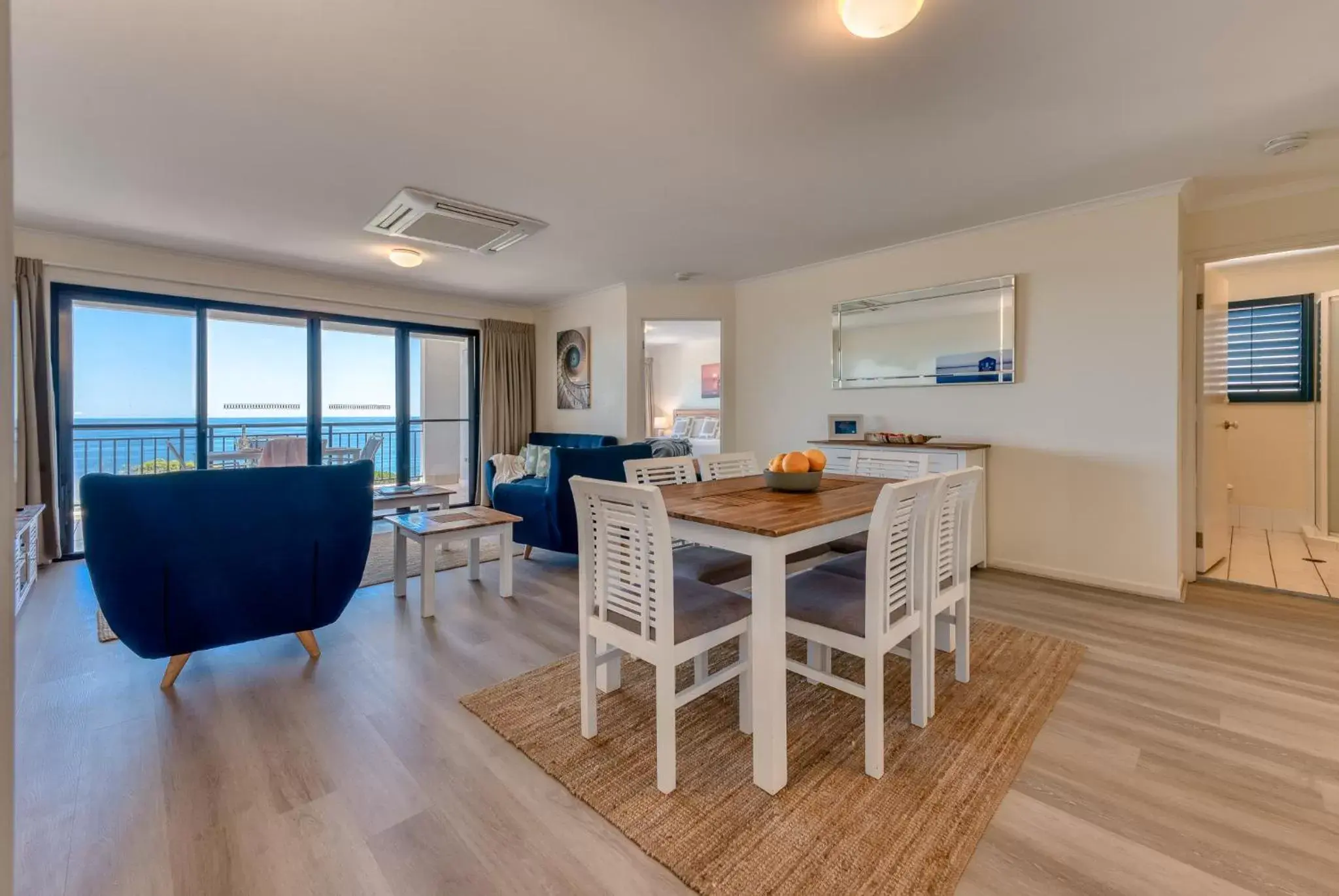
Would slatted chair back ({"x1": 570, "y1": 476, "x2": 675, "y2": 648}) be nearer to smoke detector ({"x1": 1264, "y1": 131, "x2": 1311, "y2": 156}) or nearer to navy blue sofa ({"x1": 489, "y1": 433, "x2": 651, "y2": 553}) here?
navy blue sofa ({"x1": 489, "y1": 433, "x2": 651, "y2": 553})

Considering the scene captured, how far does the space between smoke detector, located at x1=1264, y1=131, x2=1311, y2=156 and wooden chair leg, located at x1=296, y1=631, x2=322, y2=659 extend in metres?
4.82

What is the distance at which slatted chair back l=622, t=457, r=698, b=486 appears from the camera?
8.38 feet

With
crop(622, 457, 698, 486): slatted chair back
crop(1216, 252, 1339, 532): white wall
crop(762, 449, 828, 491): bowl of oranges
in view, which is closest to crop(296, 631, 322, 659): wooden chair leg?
crop(622, 457, 698, 486): slatted chair back

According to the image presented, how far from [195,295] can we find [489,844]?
201 inches

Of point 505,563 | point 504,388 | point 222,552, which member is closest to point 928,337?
point 505,563

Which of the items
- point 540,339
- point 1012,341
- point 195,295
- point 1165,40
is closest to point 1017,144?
point 1165,40

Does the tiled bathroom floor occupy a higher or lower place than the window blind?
lower

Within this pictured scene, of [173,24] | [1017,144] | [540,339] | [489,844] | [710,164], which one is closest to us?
[489,844]

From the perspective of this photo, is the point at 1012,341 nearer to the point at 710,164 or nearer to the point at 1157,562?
the point at 1157,562

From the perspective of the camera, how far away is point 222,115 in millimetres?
2326

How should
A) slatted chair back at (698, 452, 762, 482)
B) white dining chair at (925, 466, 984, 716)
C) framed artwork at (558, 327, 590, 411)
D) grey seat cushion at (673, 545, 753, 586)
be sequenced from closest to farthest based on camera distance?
white dining chair at (925, 466, 984, 716)
grey seat cushion at (673, 545, 753, 586)
slatted chair back at (698, 452, 762, 482)
framed artwork at (558, 327, 590, 411)

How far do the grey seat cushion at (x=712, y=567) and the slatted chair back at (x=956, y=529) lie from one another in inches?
27.6

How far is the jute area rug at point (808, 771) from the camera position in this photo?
4.34ft

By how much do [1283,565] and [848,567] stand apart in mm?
3756
